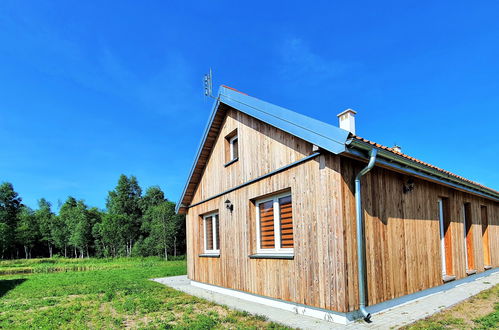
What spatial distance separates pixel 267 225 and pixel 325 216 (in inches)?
93.3

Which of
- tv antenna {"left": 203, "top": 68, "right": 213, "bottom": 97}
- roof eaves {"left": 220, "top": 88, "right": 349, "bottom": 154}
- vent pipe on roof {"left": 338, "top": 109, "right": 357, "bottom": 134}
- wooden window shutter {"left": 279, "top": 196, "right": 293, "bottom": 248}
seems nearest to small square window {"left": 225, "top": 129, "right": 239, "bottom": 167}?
roof eaves {"left": 220, "top": 88, "right": 349, "bottom": 154}

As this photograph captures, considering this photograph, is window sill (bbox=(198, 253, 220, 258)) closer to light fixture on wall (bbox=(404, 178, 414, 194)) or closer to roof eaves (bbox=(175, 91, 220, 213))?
roof eaves (bbox=(175, 91, 220, 213))

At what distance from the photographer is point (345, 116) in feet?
23.2

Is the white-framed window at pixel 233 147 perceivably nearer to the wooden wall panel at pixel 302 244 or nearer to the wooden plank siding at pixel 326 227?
the wooden plank siding at pixel 326 227

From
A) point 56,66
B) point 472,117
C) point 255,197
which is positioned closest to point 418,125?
point 472,117

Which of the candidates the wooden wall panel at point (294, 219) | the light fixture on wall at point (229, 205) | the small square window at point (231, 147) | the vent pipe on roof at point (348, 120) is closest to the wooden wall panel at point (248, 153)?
the wooden wall panel at point (294, 219)

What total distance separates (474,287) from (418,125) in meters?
7.46

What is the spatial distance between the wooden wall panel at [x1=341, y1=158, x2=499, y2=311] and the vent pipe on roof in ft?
4.06

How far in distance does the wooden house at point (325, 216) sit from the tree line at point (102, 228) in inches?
1034

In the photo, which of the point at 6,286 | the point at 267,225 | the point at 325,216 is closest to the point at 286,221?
the point at 267,225

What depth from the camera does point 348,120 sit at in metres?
6.99

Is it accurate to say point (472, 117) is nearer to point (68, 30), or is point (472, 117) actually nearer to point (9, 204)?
point (68, 30)

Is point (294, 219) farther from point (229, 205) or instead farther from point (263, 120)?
point (229, 205)

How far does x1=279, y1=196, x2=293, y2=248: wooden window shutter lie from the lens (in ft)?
22.5
